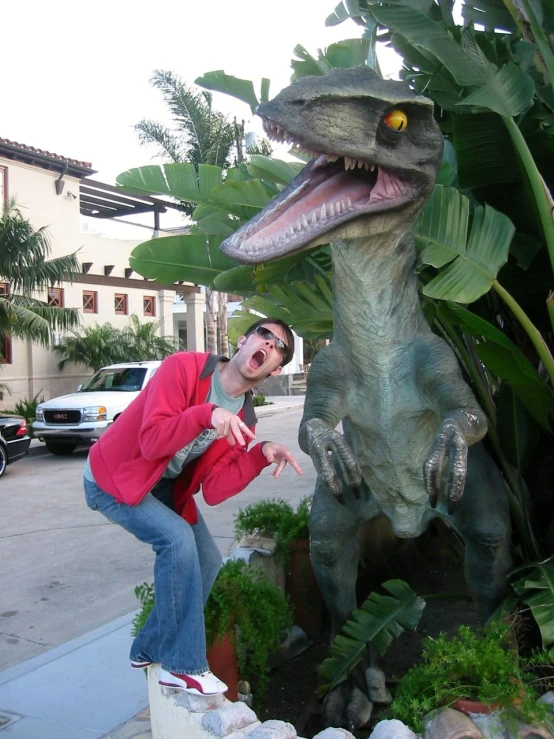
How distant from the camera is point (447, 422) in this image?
209cm

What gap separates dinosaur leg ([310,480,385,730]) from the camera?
8.94ft

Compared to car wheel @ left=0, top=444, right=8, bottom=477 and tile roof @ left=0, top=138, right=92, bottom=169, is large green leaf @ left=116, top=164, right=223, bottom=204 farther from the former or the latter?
tile roof @ left=0, top=138, right=92, bottom=169

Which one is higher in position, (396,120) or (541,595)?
(396,120)

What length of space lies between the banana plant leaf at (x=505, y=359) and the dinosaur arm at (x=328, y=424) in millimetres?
487

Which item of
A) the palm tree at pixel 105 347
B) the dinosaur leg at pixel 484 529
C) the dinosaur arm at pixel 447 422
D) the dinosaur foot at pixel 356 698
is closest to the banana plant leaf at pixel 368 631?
the dinosaur foot at pixel 356 698

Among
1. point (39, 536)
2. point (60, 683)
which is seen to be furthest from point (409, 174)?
point (39, 536)

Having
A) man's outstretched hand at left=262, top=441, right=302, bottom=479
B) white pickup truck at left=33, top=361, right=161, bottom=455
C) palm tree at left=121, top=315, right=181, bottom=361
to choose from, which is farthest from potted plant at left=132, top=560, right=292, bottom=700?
palm tree at left=121, top=315, right=181, bottom=361

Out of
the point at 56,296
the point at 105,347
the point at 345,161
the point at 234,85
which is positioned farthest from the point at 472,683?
the point at 56,296

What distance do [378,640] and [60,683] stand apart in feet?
6.12

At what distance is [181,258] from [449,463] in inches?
75.6

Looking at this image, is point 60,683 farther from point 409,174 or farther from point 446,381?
point 409,174

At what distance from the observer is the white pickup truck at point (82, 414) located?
11.9 metres

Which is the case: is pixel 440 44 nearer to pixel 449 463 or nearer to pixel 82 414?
pixel 449 463

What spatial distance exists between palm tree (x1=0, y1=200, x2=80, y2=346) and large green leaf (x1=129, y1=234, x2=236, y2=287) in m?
10.7
